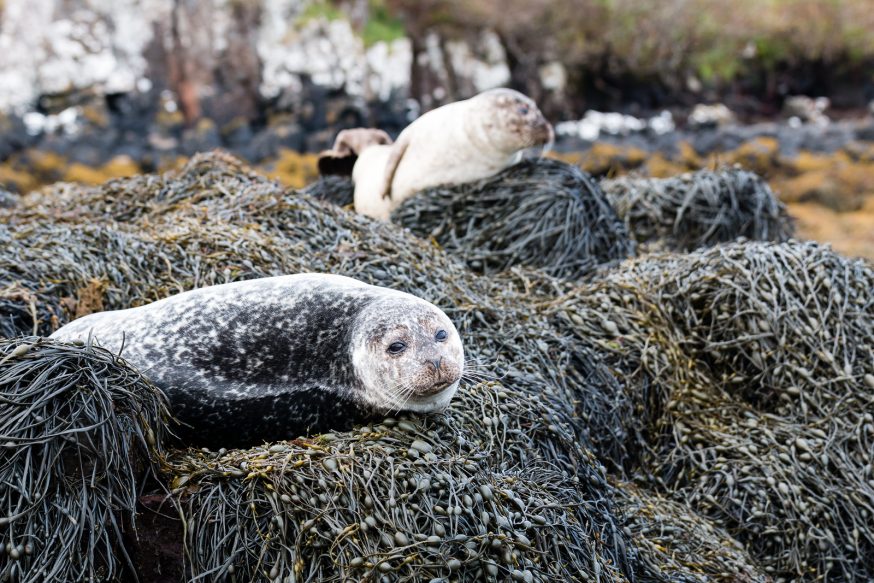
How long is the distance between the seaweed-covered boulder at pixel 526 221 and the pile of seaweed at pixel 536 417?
1.13 ft

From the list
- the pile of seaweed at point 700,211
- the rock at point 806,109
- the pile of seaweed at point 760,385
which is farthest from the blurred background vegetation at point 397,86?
the pile of seaweed at point 760,385

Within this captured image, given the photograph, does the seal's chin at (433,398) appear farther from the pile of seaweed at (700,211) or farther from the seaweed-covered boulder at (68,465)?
the pile of seaweed at (700,211)

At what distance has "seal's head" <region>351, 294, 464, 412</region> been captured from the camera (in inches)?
117

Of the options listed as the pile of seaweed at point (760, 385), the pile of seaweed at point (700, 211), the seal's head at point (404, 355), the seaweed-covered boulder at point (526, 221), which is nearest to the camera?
the seal's head at point (404, 355)

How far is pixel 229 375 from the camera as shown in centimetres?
304

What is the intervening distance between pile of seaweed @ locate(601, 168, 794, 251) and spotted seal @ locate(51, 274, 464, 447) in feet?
11.1

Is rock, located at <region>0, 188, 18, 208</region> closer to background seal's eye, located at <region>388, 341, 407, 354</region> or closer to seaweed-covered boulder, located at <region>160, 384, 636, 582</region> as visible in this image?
seaweed-covered boulder, located at <region>160, 384, 636, 582</region>

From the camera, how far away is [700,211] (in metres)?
6.34

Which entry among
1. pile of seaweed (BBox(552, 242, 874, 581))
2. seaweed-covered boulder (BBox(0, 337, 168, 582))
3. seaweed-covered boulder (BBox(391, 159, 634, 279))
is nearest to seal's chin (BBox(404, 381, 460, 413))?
seaweed-covered boulder (BBox(0, 337, 168, 582))

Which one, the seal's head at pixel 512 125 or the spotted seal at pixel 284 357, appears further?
the seal's head at pixel 512 125

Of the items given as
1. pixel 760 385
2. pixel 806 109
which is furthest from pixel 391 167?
pixel 806 109

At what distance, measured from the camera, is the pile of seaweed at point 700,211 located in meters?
6.30

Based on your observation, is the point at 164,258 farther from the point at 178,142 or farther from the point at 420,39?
the point at 420,39

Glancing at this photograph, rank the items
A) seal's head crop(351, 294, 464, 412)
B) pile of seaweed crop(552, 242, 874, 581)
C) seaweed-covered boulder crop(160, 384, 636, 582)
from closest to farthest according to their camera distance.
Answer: seaweed-covered boulder crop(160, 384, 636, 582), seal's head crop(351, 294, 464, 412), pile of seaweed crop(552, 242, 874, 581)
